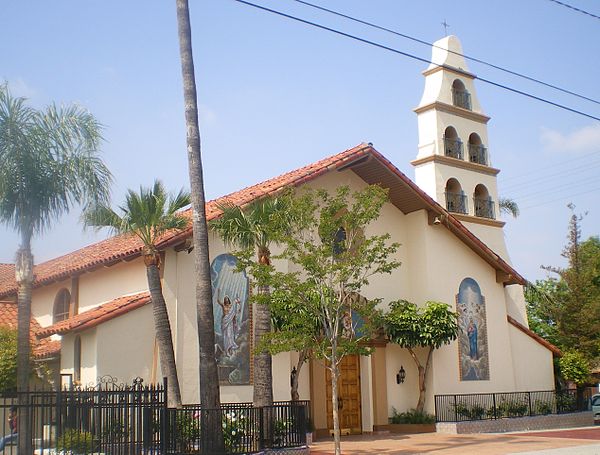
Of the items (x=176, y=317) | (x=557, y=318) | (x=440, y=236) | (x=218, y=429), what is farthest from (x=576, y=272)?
(x=218, y=429)

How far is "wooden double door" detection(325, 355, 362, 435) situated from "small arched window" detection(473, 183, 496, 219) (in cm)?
1241

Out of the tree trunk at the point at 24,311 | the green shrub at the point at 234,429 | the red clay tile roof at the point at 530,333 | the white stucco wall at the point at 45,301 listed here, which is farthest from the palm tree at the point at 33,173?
the red clay tile roof at the point at 530,333

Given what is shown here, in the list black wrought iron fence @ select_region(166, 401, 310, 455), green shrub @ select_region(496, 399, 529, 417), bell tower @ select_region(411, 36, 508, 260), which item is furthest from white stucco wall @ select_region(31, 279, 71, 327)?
bell tower @ select_region(411, 36, 508, 260)

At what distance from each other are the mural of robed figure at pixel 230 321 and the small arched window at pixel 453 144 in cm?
1528

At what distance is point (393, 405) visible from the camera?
84.5 feet

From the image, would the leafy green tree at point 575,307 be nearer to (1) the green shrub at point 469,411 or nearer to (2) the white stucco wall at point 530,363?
(2) the white stucco wall at point 530,363

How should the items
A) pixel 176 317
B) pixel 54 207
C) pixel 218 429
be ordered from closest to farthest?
pixel 218 429
pixel 54 207
pixel 176 317

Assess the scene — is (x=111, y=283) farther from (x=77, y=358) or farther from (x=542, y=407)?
(x=542, y=407)

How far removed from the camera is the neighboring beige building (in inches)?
799

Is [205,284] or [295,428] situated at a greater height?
[205,284]

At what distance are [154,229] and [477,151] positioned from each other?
66.4ft

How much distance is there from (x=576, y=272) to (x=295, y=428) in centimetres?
2039

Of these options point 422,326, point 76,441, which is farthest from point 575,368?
point 76,441

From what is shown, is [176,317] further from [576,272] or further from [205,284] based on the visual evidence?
[576,272]
